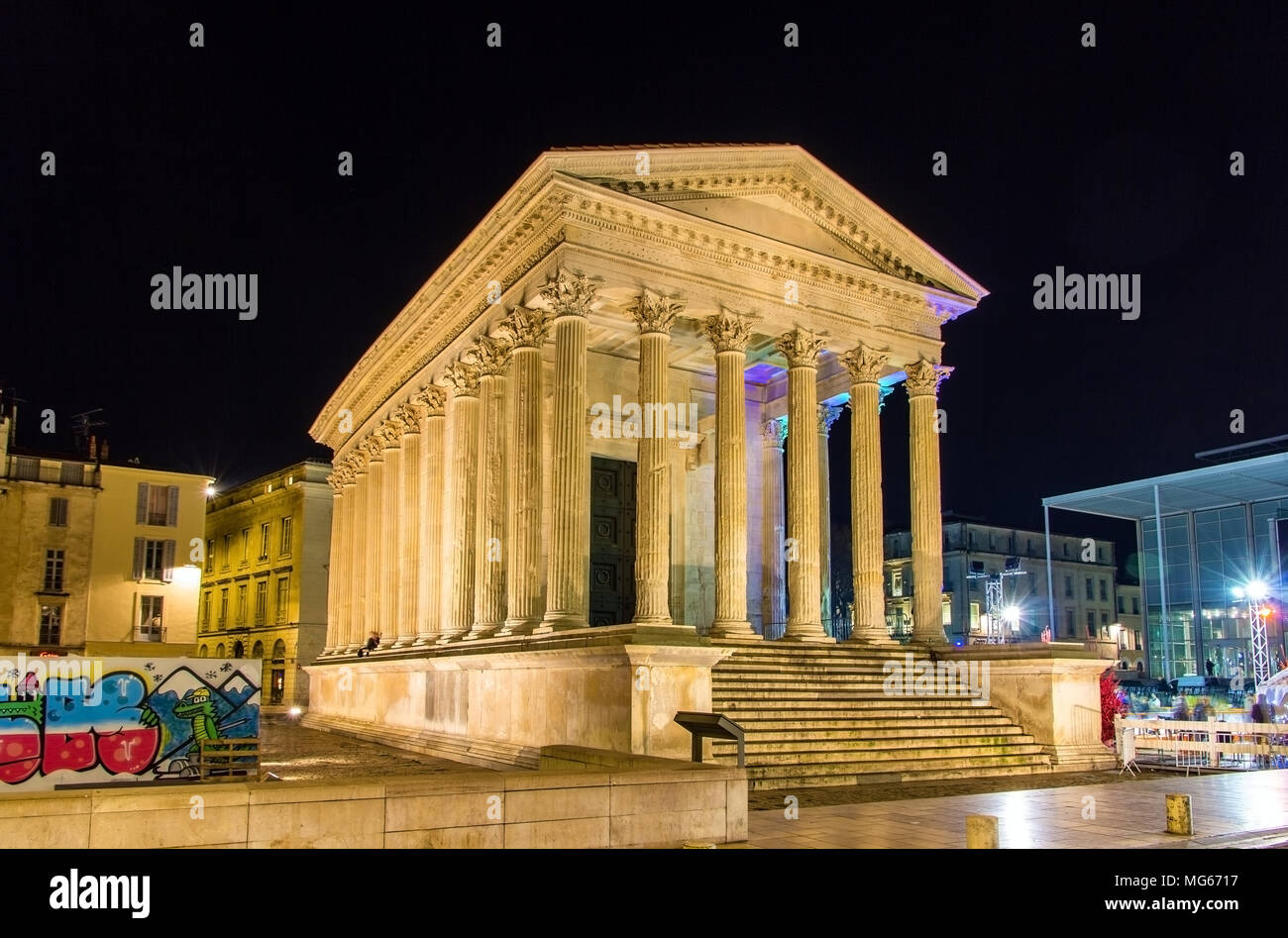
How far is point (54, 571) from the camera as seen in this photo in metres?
47.9

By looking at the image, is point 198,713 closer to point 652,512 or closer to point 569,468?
point 569,468

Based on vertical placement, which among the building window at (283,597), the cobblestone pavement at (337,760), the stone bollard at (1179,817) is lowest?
the cobblestone pavement at (337,760)

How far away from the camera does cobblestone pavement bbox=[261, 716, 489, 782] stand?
21.2 meters

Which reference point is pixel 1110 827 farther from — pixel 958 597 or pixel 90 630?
pixel 958 597

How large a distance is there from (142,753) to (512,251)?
554 inches

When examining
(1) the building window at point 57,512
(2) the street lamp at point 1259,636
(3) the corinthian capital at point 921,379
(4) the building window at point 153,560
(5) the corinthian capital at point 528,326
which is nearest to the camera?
(5) the corinthian capital at point 528,326

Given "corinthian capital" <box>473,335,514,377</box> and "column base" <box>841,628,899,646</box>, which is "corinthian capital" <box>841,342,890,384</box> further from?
"corinthian capital" <box>473,335,514,377</box>

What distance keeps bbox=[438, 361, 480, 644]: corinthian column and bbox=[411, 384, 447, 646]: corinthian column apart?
710mm

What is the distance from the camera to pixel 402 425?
1297 inches

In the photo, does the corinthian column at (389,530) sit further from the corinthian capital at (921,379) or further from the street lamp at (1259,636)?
the street lamp at (1259,636)

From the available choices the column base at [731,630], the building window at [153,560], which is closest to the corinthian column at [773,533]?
the column base at [731,630]

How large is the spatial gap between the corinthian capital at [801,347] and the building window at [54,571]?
3635 cm

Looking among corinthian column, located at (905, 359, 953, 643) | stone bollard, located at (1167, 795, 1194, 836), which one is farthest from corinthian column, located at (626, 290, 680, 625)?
stone bollard, located at (1167, 795, 1194, 836)

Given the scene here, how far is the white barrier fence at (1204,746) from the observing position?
70.5ft
